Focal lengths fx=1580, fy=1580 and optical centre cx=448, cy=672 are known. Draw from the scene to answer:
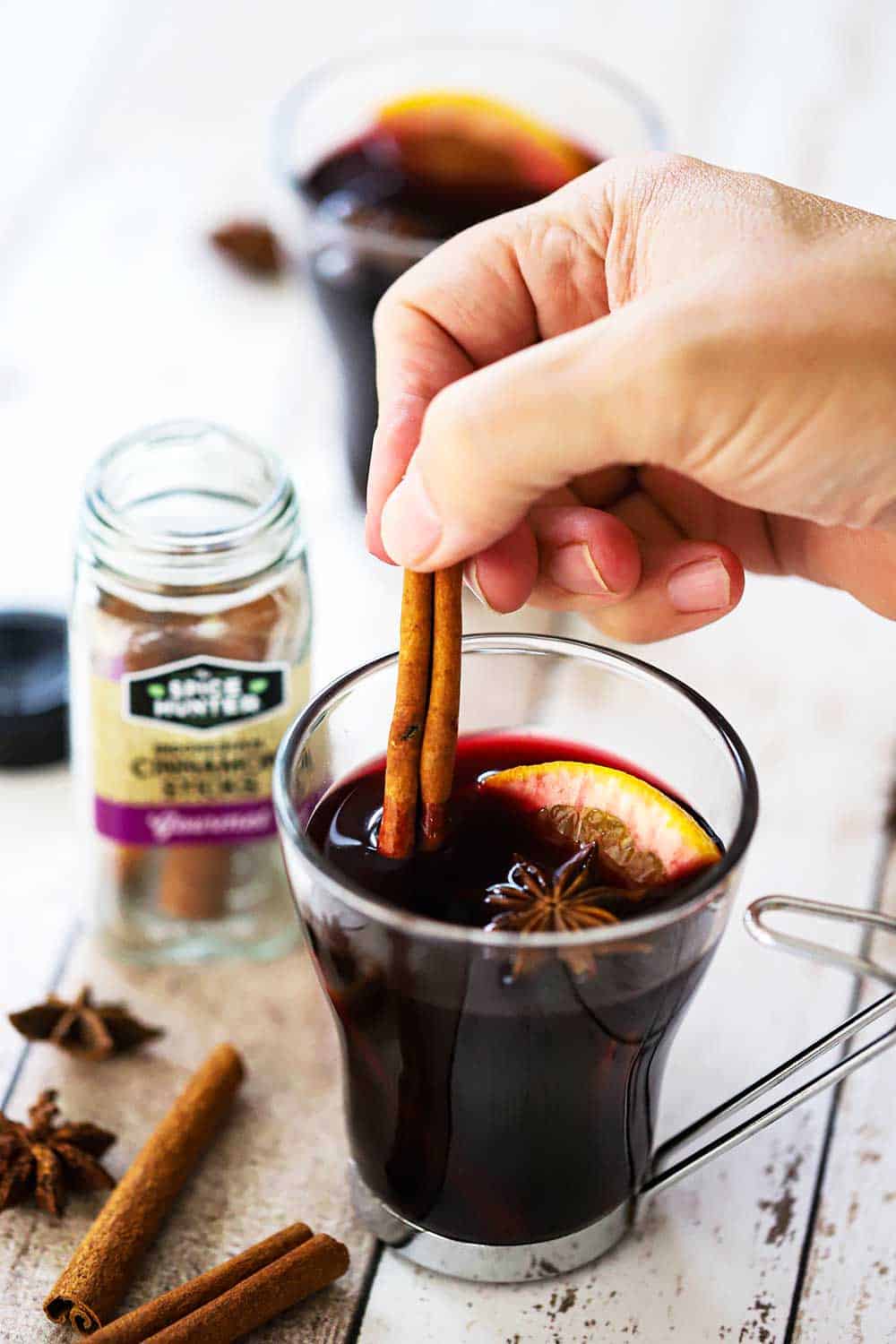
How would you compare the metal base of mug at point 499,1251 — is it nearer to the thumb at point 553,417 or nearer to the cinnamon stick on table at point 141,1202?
the cinnamon stick on table at point 141,1202

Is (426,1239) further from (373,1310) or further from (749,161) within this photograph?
(749,161)

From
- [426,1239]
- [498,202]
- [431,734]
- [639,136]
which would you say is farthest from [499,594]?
[639,136]

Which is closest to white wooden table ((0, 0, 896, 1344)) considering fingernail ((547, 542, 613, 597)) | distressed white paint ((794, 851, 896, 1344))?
distressed white paint ((794, 851, 896, 1344))

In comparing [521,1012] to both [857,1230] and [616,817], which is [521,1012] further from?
[857,1230]

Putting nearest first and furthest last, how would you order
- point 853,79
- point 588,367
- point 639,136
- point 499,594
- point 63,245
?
point 588,367 < point 499,594 < point 639,136 < point 63,245 < point 853,79

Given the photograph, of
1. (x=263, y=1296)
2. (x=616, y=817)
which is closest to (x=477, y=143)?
(x=616, y=817)
